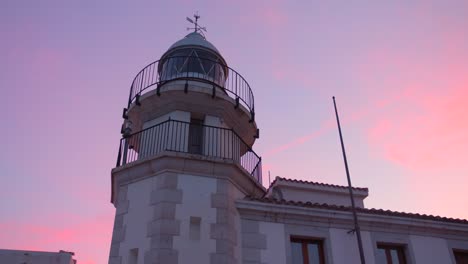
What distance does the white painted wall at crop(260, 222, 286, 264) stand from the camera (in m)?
10.4

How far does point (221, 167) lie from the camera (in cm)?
1100

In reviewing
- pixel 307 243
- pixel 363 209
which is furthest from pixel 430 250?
pixel 307 243

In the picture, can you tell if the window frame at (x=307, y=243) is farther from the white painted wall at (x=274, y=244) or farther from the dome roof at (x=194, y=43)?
the dome roof at (x=194, y=43)

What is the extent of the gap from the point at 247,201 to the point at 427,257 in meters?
5.73

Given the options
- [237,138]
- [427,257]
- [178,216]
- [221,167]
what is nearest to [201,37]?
[237,138]

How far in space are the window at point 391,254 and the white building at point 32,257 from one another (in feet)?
36.0

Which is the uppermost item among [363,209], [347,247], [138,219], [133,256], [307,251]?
[363,209]

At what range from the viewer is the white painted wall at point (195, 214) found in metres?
9.64

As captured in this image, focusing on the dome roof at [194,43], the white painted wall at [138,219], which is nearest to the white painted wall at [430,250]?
the white painted wall at [138,219]

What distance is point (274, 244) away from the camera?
10656mm

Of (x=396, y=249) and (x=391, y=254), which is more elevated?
(x=396, y=249)

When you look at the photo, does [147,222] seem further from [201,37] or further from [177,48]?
[201,37]

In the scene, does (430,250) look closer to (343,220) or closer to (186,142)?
(343,220)

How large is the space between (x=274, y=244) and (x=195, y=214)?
7.40 ft
